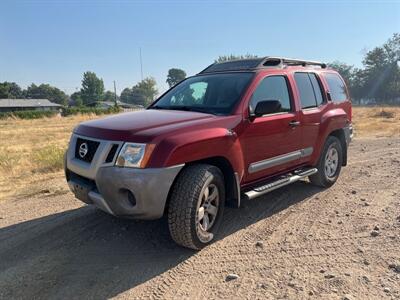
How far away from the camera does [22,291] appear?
10.3 ft

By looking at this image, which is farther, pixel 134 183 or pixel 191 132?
pixel 191 132

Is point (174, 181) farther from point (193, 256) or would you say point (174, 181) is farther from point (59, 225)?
point (59, 225)

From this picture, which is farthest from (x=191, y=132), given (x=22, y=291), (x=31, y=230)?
(x=31, y=230)

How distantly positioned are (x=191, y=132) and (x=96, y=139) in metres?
0.97

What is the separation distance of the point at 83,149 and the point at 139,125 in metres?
0.69

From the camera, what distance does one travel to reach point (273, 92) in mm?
4840

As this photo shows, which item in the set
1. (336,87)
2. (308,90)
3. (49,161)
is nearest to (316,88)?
(308,90)

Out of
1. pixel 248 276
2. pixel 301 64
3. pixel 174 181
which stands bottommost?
pixel 248 276

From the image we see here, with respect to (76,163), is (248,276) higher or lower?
lower

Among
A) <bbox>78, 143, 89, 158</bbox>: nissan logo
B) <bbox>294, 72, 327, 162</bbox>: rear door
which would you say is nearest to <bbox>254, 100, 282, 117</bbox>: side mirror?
<bbox>294, 72, 327, 162</bbox>: rear door

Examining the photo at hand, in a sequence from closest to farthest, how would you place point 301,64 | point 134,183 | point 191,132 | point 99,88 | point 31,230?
point 134,183 → point 191,132 → point 31,230 → point 301,64 → point 99,88

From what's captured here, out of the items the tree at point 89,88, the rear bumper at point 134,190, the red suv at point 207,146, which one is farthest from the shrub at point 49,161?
the tree at point 89,88

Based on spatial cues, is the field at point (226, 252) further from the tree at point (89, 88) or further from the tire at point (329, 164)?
the tree at point (89, 88)

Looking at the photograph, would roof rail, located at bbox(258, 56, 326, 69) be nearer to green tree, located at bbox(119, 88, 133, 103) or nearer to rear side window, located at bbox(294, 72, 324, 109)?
rear side window, located at bbox(294, 72, 324, 109)
